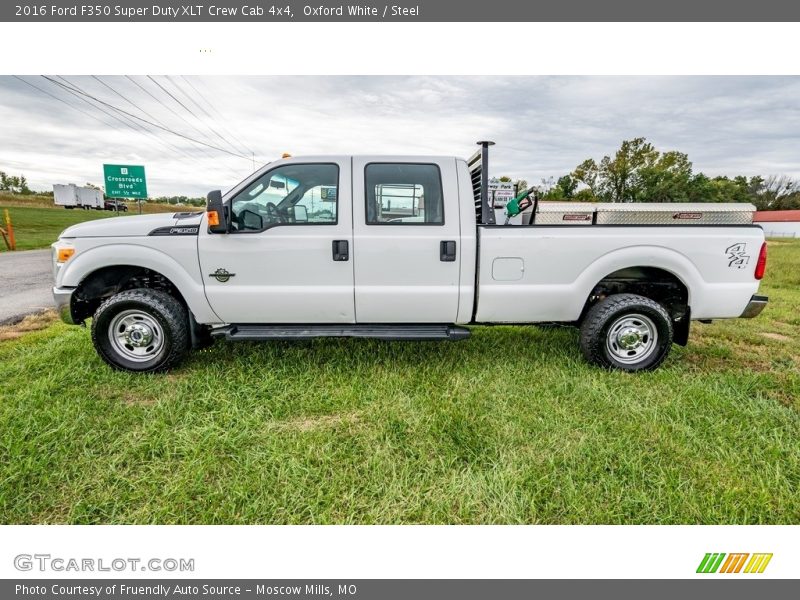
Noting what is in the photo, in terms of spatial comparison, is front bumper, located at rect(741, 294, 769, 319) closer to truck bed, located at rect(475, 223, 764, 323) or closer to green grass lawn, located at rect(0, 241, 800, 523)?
truck bed, located at rect(475, 223, 764, 323)

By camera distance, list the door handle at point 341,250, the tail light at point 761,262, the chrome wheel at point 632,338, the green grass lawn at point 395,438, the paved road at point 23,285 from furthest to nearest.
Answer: the paved road at point 23,285, the chrome wheel at point 632,338, the tail light at point 761,262, the door handle at point 341,250, the green grass lawn at point 395,438

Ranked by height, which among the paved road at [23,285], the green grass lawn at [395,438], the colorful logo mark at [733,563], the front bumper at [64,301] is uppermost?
the front bumper at [64,301]

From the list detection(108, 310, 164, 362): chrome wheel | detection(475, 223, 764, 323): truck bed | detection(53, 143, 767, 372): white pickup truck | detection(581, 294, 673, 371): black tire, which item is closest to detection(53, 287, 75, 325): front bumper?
detection(53, 143, 767, 372): white pickup truck

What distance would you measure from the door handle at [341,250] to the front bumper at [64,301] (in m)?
2.28

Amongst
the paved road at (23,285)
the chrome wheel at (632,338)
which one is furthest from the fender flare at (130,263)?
the chrome wheel at (632,338)

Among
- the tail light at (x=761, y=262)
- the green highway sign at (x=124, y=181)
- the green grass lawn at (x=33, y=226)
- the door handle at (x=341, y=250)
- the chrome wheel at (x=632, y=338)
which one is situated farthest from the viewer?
the green highway sign at (x=124, y=181)

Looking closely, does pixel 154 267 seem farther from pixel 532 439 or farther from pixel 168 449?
pixel 532 439

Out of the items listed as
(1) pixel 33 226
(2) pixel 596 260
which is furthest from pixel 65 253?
(1) pixel 33 226

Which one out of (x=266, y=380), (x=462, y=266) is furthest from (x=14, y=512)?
(x=462, y=266)

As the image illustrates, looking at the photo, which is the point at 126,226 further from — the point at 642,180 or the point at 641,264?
the point at 642,180

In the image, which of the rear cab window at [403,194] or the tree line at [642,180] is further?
the tree line at [642,180]

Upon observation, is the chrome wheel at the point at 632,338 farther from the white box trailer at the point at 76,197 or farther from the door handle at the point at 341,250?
the white box trailer at the point at 76,197

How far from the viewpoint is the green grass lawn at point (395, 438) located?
81.4 inches

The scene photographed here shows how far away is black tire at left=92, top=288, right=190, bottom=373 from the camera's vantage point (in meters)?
3.35
